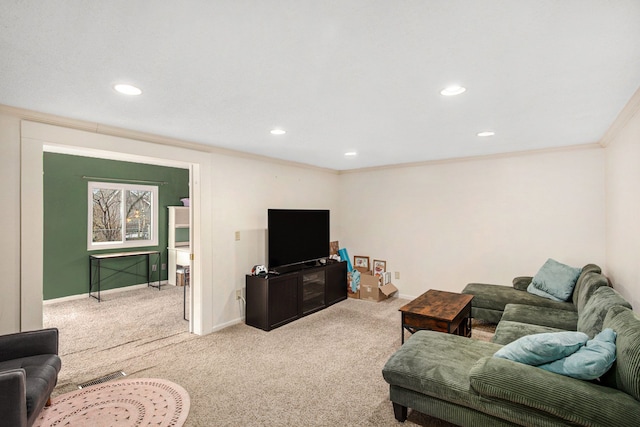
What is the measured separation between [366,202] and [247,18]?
486 cm

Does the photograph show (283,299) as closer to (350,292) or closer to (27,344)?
(350,292)

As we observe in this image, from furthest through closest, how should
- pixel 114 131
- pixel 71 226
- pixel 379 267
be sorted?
pixel 379 267
pixel 71 226
pixel 114 131

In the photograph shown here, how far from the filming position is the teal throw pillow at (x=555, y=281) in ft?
12.2

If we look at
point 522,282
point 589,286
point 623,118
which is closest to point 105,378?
point 589,286

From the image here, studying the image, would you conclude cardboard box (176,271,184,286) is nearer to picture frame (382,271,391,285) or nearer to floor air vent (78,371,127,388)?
floor air vent (78,371,127,388)

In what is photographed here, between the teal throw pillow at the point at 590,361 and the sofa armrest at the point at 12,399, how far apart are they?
2.96 metres

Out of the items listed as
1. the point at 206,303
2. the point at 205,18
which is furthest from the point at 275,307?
the point at 205,18

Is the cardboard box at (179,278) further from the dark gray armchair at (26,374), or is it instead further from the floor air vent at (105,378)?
the dark gray armchair at (26,374)

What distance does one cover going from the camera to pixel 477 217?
4898 mm

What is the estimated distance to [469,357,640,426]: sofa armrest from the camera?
5.23 ft

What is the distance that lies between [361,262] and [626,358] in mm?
4536

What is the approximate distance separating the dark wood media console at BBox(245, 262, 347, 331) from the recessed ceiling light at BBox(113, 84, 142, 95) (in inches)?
102

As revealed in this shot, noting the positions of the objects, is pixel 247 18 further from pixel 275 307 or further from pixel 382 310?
pixel 382 310

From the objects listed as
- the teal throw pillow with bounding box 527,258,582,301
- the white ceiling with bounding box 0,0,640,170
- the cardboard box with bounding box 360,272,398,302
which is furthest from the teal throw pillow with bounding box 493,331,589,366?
the cardboard box with bounding box 360,272,398,302
